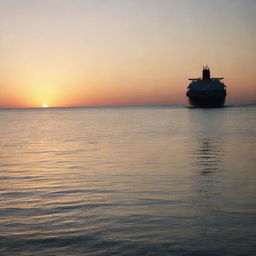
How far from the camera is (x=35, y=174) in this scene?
1488 cm

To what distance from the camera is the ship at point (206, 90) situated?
160675 mm

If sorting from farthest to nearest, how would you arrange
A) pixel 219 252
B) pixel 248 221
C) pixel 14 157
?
pixel 14 157, pixel 248 221, pixel 219 252

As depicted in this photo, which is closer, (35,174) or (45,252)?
(45,252)

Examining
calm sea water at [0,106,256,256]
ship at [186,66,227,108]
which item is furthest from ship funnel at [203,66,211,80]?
calm sea water at [0,106,256,256]

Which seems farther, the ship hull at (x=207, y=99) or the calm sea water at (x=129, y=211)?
the ship hull at (x=207, y=99)

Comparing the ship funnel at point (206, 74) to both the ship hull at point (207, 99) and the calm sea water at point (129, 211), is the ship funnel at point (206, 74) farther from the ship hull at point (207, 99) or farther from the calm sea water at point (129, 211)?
the calm sea water at point (129, 211)

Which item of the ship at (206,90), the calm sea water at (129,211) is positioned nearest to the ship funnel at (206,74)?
the ship at (206,90)

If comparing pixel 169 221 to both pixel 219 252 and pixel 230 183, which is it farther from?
pixel 230 183

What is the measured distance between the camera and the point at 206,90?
160 metres

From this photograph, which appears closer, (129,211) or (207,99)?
(129,211)

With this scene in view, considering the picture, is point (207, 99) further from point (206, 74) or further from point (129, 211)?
point (129, 211)

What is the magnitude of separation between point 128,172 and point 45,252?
8947 mm

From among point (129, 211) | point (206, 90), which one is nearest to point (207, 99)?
point (206, 90)

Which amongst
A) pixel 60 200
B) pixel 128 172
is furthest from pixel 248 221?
pixel 128 172
